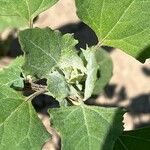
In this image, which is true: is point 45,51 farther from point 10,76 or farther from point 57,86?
point 10,76

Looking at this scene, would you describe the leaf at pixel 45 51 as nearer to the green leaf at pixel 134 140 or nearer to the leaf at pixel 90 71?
the leaf at pixel 90 71

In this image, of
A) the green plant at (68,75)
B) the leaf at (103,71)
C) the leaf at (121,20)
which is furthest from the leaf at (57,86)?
the leaf at (103,71)

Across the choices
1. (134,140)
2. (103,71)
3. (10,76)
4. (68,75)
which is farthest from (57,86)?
(103,71)

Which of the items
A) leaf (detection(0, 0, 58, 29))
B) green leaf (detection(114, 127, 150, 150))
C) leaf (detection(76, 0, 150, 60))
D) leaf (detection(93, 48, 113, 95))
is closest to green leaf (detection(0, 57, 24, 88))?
leaf (detection(0, 0, 58, 29))

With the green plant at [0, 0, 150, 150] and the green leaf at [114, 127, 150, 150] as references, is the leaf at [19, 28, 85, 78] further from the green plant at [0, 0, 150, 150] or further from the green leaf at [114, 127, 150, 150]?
the green leaf at [114, 127, 150, 150]

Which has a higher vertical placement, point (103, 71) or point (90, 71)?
point (90, 71)

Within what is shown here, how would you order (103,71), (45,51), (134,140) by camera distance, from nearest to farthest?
(45,51)
(134,140)
(103,71)

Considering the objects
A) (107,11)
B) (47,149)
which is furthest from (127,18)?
(47,149)
